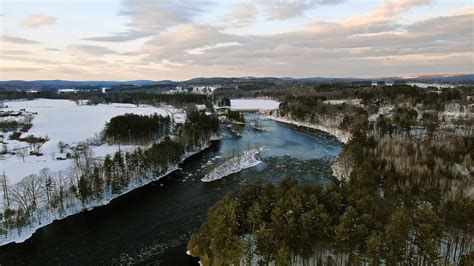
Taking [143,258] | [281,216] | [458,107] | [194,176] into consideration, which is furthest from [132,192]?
[458,107]

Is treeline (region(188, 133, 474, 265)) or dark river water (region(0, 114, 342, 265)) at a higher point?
treeline (region(188, 133, 474, 265))

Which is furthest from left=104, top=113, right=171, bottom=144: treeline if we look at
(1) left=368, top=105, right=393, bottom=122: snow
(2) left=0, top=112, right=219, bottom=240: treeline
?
(1) left=368, top=105, right=393, bottom=122: snow

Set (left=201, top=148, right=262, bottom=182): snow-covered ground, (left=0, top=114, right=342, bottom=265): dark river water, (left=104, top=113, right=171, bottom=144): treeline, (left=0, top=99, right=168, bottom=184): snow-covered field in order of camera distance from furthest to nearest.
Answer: (left=104, top=113, right=171, bottom=144): treeline → (left=0, top=99, right=168, bottom=184): snow-covered field → (left=201, top=148, right=262, bottom=182): snow-covered ground → (left=0, top=114, right=342, bottom=265): dark river water

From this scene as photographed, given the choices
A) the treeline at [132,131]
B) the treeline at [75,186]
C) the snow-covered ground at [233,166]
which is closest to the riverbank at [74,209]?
the treeline at [75,186]

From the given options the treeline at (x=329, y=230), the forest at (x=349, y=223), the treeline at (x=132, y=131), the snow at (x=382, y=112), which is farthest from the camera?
the snow at (x=382, y=112)

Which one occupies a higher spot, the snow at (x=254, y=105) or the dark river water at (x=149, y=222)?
the snow at (x=254, y=105)

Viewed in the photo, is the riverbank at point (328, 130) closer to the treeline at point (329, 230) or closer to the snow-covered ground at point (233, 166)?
the snow-covered ground at point (233, 166)

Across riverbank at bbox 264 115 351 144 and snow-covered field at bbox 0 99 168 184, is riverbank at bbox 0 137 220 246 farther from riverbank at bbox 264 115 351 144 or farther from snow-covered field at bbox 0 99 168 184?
riverbank at bbox 264 115 351 144

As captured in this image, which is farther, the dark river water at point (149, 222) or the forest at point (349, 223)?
the dark river water at point (149, 222)
